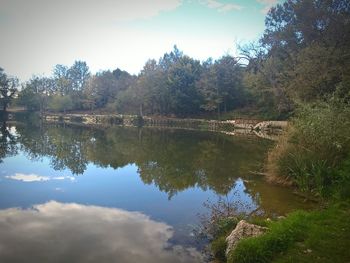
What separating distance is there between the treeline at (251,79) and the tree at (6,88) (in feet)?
9.73

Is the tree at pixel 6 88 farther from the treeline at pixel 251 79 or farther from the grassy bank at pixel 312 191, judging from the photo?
the grassy bank at pixel 312 191

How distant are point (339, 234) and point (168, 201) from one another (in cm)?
608

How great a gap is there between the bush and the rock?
4.20 m

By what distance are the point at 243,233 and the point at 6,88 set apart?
266ft

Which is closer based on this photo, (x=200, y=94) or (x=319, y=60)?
(x=319, y=60)

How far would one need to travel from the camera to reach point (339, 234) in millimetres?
6383

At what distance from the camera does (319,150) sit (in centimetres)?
1155

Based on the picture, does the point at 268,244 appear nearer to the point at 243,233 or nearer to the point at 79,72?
the point at 243,233

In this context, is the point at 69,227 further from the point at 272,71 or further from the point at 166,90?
the point at 166,90

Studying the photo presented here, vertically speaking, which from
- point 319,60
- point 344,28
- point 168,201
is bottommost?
point 168,201

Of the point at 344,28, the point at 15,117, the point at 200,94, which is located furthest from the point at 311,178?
the point at 15,117

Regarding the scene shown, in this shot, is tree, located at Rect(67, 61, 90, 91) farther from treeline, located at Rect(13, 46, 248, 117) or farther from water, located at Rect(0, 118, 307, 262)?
water, located at Rect(0, 118, 307, 262)

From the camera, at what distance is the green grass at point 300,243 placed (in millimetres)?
5605

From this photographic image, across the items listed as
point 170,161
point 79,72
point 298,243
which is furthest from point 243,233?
point 79,72
